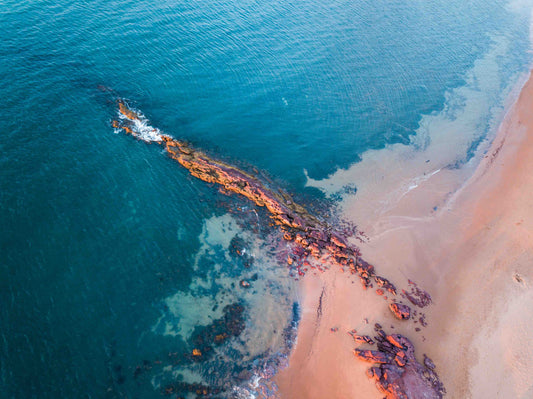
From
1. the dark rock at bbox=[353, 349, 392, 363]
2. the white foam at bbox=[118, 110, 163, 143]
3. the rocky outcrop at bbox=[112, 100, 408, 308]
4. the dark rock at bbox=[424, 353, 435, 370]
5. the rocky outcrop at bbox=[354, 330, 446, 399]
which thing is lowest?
the dark rock at bbox=[424, 353, 435, 370]

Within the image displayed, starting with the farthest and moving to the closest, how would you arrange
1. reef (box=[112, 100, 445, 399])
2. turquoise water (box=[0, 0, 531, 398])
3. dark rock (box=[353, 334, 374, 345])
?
1. dark rock (box=[353, 334, 374, 345])
2. reef (box=[112, 100, 445, 399])
3. turquoise water (box=[0, 0, 531, 398])

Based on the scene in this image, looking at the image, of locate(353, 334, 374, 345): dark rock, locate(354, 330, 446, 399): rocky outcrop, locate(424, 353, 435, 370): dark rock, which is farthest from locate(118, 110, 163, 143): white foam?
locate(424, 353, 435, 370): dark rock

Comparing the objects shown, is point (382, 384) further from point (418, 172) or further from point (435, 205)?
point (418, 172)

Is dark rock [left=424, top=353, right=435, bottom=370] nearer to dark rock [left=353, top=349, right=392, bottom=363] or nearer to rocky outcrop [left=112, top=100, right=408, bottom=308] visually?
dark rock [left=353, top=349, right=392, bottom=363]

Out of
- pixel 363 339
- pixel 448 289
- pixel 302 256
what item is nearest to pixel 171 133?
pixel 302 256

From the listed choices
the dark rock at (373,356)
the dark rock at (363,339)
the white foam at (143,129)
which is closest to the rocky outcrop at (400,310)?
the dark rock at (363,339)

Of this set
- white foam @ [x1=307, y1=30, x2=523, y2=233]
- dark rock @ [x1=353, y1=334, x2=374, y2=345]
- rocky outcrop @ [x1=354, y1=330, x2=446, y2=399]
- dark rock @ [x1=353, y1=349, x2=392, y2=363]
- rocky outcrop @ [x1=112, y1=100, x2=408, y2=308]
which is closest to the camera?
rocky outcrop @ [x1=354, y1=330, x2=446, y2=399]

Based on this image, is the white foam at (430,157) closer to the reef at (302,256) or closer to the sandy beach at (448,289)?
the sandy beach at (448,289)
